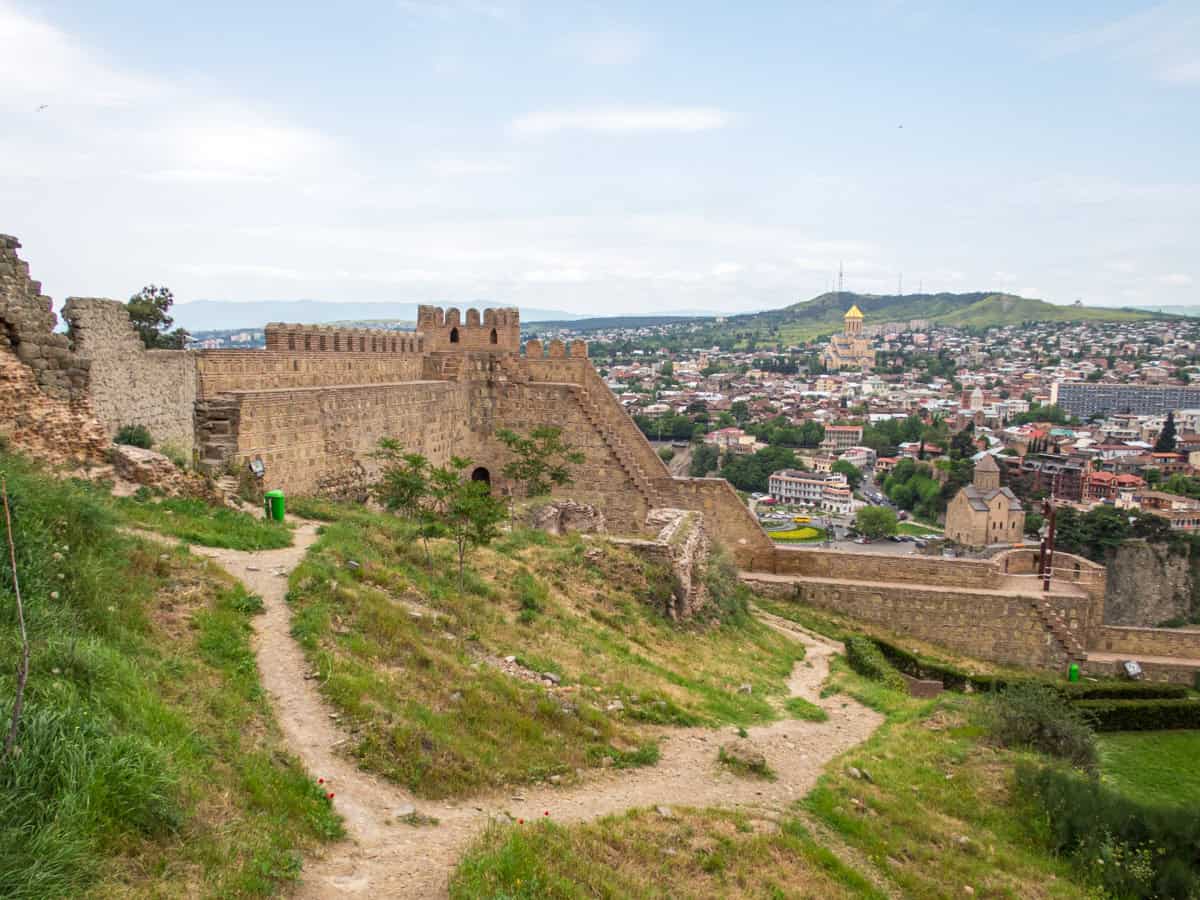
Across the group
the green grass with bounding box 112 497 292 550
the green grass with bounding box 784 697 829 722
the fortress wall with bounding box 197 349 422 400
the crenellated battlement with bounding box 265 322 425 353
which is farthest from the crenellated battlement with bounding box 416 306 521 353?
the green grass with bounding box 784 697 829 722

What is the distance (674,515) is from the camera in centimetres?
1794

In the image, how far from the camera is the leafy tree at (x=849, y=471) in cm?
9981

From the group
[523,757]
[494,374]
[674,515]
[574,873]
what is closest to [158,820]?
[574,873]

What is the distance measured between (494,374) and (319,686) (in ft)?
50.9

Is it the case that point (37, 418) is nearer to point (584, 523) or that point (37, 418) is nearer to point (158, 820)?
point (158, 820)

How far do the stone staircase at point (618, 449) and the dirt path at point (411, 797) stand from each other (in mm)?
10669

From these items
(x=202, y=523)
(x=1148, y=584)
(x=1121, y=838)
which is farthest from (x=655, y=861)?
(x=1148, y=584)

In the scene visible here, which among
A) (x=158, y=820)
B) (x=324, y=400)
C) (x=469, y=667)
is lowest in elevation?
(x=469, y=667)

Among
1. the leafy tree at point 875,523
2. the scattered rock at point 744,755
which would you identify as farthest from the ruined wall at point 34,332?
the leafy tree at point 875,523

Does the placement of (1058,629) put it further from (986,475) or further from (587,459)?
(986,475)

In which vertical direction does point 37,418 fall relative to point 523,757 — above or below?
above

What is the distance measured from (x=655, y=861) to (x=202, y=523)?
256 inches

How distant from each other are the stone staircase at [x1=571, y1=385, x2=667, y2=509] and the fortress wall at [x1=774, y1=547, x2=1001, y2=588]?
3526 mm

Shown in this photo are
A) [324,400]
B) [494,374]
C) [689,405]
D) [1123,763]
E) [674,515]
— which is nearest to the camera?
[1123,763]
